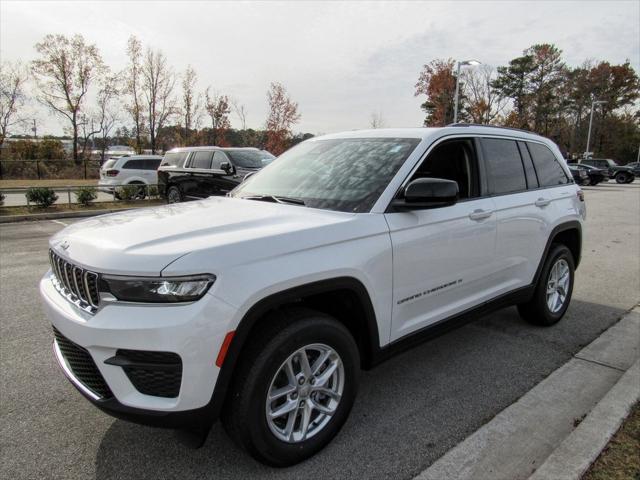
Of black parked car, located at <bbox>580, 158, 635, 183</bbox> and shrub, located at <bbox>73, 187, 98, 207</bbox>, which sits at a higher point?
black parked car, located at <bbox>580, 158, 635, 183</bbox>

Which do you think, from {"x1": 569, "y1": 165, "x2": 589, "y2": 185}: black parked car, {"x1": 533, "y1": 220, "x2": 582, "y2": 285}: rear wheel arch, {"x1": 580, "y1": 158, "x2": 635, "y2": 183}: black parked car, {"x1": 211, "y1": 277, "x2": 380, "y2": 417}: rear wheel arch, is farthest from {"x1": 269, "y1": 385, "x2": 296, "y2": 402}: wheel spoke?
{"x1": 580, "y1": 158, "x2": 635, "y2": 183}: black parked car

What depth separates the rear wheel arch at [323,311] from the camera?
7.00 ft

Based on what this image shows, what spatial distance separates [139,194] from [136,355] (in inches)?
620

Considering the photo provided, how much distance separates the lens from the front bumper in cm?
200

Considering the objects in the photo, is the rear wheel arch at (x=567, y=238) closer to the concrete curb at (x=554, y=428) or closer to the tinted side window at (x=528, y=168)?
the tinted side window at (x=528, y=168)

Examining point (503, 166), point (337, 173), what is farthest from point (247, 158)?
point (337, 173)


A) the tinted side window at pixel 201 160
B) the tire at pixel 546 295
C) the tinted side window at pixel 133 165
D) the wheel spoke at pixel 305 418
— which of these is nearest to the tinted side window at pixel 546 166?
the tire at pixel 546 295

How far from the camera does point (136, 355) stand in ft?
6.72

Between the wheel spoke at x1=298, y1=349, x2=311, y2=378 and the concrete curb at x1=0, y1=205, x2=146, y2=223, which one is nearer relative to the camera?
the wheel spoke at x1=298, y1=349, x2=311, y2=378

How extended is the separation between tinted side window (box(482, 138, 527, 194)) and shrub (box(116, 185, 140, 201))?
48.3 ft

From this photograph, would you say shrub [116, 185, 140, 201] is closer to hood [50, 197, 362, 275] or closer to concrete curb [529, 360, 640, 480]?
hood [50, 197, 362, 275]

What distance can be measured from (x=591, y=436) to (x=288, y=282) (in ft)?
6.58

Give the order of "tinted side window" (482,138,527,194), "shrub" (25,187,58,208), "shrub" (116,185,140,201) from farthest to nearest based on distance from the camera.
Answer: "shrub" (116,185,140,201) → "shrub" (25,187,58,208) → "tinted side window" (482,138,527,194)

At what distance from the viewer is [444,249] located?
3.13 meters
